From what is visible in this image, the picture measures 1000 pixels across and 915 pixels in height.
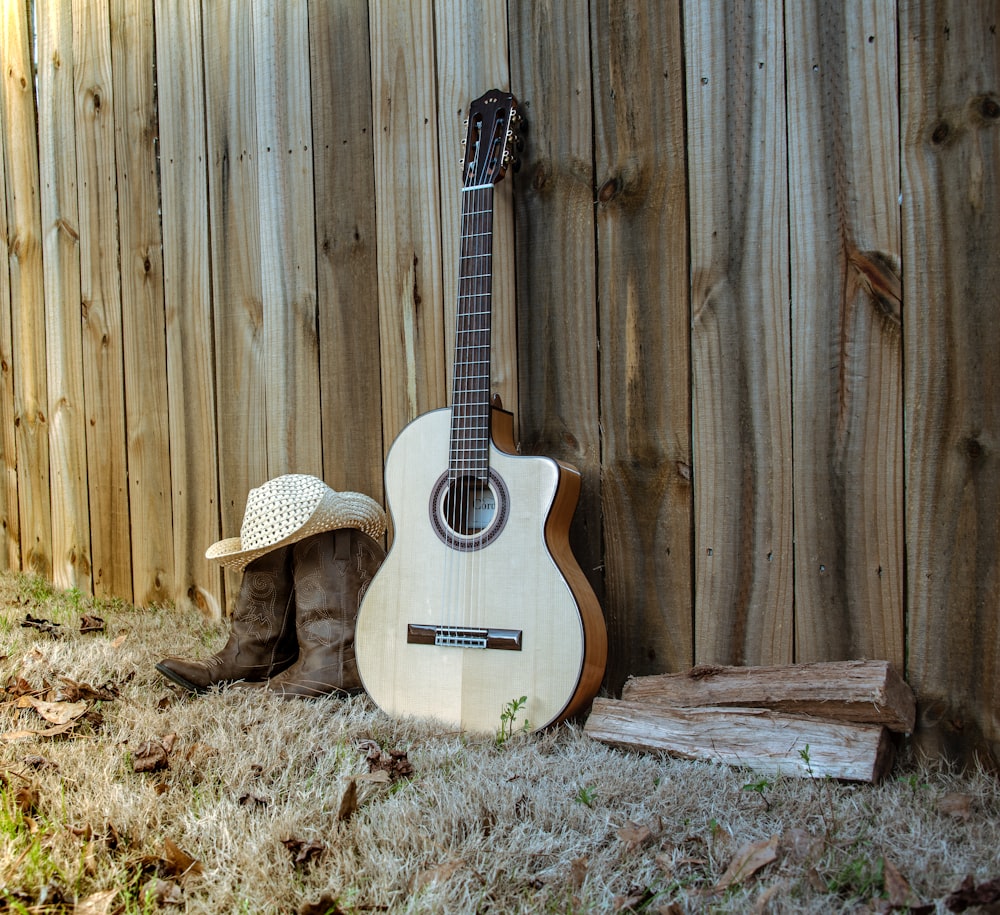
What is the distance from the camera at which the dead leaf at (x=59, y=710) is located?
167cm

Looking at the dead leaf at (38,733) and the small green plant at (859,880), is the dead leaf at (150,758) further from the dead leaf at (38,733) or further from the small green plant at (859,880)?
the small green plant at (859,880)

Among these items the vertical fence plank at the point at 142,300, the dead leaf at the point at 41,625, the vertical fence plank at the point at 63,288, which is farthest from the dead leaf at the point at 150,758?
the vertical fence plank at the point at 63,288

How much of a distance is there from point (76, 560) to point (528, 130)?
2.26 m

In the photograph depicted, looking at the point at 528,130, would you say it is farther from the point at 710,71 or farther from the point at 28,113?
the point at 28,113

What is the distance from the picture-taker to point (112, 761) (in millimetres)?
1477

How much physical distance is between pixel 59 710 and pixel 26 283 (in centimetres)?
206

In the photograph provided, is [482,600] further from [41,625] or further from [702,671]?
[41,625]

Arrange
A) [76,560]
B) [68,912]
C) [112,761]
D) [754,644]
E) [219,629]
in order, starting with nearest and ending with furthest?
[68,912], [112,761], [754,644], [219,629], [76,560]

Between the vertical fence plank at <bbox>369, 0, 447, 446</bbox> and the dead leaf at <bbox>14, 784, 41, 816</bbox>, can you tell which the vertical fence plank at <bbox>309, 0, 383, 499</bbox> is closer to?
the vertical fence plank at <bbox>369, 0, 447, 446</bbox>

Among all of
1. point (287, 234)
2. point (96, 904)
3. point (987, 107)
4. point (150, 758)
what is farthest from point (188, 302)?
point (987, 107)

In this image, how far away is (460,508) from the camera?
186cm

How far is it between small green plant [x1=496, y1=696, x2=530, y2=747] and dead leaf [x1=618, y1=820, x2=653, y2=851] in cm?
44

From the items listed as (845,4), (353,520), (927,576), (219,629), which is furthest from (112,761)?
(845,4)

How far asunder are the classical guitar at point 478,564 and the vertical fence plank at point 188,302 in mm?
939
